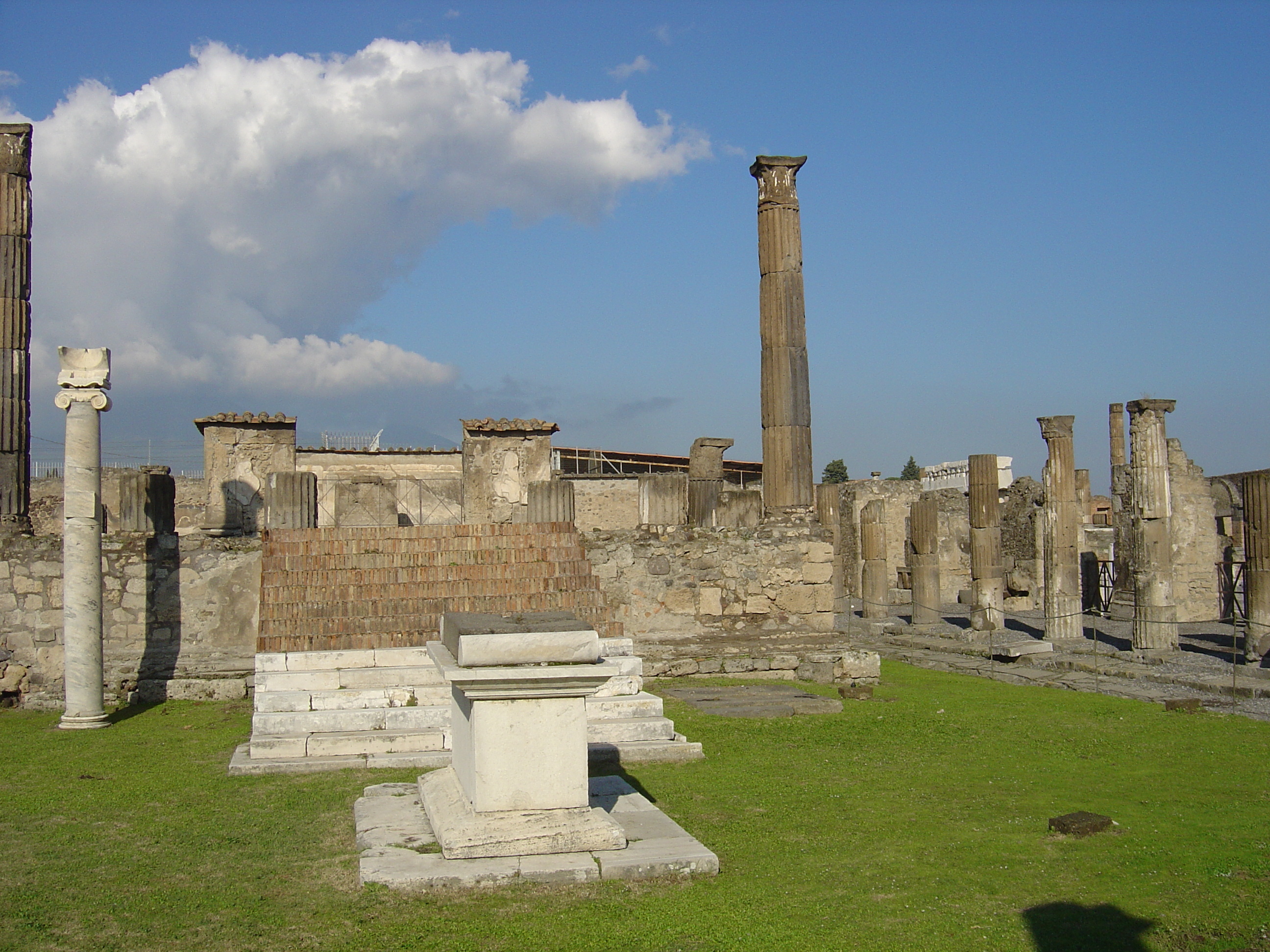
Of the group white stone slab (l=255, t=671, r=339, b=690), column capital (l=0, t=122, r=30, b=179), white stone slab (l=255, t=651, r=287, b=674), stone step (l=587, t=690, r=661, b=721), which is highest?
column capital (l=0, t=122, r=30, b=179)

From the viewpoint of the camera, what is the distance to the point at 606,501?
2795 cm

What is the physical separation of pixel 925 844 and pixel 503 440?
940 centimetres

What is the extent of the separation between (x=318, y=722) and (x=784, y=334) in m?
8.38

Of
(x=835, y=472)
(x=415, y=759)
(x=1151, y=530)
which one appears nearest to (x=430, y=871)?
(x=415, y=759)

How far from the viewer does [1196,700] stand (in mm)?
10758

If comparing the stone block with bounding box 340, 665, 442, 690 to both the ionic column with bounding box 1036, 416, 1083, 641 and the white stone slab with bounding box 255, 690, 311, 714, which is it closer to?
the white stone slab with bounding box 255, 690, 311, 714

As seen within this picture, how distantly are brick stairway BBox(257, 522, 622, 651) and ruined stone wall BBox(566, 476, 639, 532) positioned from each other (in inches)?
634

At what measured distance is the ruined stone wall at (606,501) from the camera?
27797mm

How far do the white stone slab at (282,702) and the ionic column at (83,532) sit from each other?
2.27 meters

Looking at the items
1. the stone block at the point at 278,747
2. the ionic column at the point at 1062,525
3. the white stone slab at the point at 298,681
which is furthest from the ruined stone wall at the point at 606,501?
the stone block at the point at 278,747

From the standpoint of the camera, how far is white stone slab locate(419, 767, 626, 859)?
4.75m

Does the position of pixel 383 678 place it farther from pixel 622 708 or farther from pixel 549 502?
pixel 549 502

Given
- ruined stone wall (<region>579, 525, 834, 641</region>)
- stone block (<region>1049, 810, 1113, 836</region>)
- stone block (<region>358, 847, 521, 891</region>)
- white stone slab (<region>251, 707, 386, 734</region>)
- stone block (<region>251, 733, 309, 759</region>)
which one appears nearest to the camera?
stone block (<region>358, 847, 521, 891</region>)

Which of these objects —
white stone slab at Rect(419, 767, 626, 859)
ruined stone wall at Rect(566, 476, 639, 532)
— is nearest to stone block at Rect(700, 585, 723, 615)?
white stone slab at Rect(419, 767, 626, 859)
